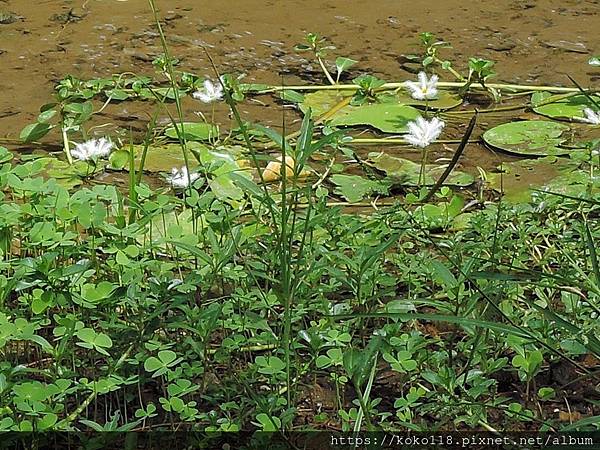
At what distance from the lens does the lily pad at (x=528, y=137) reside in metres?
2.82

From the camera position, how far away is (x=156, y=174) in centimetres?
274

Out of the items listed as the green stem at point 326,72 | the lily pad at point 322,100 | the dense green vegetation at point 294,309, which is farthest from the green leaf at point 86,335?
the green stem at point 326,72

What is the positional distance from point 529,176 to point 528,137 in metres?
0.23

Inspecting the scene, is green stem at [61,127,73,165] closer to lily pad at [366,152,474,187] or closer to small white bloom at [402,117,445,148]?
lily pad at [366,152,474,187]

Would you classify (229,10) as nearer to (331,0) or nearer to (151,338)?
(331,0)

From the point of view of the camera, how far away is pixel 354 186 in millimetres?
2623

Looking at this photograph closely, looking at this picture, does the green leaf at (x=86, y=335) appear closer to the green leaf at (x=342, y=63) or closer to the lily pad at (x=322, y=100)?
the lily pad at (x=322, y=100)

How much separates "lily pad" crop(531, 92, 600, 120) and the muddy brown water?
0.16 metres

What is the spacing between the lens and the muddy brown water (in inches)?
129

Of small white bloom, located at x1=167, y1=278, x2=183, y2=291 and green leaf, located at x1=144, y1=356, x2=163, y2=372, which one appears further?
small white bloom, located at x1=167, y1=278, x2=183, y2=291

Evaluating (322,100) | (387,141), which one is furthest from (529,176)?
(322,100)

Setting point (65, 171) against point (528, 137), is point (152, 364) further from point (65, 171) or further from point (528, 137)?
point (528, 137)

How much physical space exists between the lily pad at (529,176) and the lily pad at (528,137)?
0.04m

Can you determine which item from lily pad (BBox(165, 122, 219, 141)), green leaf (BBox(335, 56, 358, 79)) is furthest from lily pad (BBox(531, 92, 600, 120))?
lily pad (BBox(165, 122, 219, 141))
